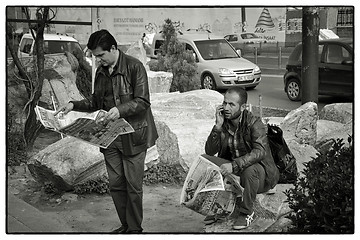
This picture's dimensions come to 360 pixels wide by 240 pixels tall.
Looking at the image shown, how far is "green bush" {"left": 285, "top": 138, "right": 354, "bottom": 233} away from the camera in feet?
15.5

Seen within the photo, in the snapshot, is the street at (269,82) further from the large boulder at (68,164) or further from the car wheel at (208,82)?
the large boulder at (68,164)

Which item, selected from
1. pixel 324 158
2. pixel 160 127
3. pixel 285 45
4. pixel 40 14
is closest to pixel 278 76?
pixel 285 45

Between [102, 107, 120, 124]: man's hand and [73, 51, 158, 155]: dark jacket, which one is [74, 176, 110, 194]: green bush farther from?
[102, 107, 120, 124]: man's hand

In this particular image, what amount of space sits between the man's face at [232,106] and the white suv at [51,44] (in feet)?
6.36

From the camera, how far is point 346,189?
15.4 feet

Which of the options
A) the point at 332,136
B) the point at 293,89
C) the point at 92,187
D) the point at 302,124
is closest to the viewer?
the point at 92,187

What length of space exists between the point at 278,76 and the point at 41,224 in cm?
256

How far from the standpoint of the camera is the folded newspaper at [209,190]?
17.4ft

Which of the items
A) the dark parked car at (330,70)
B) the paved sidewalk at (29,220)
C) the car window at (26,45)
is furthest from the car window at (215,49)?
the paved sidewalk at (29,220)

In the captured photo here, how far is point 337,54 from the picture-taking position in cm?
631

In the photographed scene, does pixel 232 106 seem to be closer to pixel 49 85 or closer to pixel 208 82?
pixel 208 82

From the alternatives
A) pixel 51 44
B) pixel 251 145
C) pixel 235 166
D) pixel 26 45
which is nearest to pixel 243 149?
pixel 251 145

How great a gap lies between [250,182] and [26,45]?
308cm

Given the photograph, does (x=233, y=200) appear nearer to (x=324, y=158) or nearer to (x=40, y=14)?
(x=324, y=158)
